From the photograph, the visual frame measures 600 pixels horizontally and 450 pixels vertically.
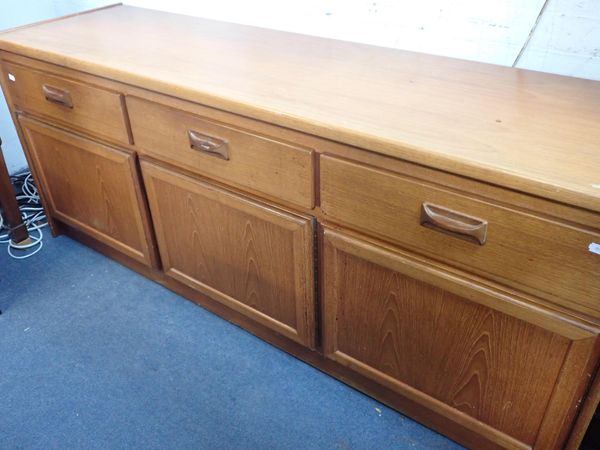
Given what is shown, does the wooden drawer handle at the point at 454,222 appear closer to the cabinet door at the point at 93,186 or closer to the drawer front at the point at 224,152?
the drawer front at the point at 224,152

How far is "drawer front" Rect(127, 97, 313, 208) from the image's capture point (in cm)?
106

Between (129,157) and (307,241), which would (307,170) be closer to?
(307,241)

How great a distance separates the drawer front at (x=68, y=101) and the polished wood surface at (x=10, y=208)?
0.27 metres

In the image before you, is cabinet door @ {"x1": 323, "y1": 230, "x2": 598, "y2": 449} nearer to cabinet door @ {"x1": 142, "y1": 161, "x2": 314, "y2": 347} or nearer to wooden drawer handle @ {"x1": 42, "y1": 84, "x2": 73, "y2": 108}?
cabinet door @ {"x1": 142, "y1": 161, "x2": 314, "y2": 347}

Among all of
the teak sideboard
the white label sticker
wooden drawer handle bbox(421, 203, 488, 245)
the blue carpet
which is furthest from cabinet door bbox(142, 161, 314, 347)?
the white label sticker

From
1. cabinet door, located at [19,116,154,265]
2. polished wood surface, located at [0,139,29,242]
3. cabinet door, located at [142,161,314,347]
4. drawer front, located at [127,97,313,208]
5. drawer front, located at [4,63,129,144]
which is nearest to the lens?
drawer front, located at [127,97,313,208]

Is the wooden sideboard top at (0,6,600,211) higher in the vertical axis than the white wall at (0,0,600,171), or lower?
lower

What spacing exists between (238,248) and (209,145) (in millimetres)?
274

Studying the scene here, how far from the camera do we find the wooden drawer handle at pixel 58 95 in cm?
141

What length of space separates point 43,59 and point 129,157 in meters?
0.34

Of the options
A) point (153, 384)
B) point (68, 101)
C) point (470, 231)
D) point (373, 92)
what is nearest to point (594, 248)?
point (470, 231)

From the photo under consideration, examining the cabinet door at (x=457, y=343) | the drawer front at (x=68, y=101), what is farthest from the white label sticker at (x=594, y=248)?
the drawer front at (x=68, y=101)

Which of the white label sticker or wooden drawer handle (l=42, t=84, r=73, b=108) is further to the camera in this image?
wooden drawer handle (l=42, t=84, r=73, b=108)

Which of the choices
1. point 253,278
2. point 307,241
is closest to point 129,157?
point 253,278
